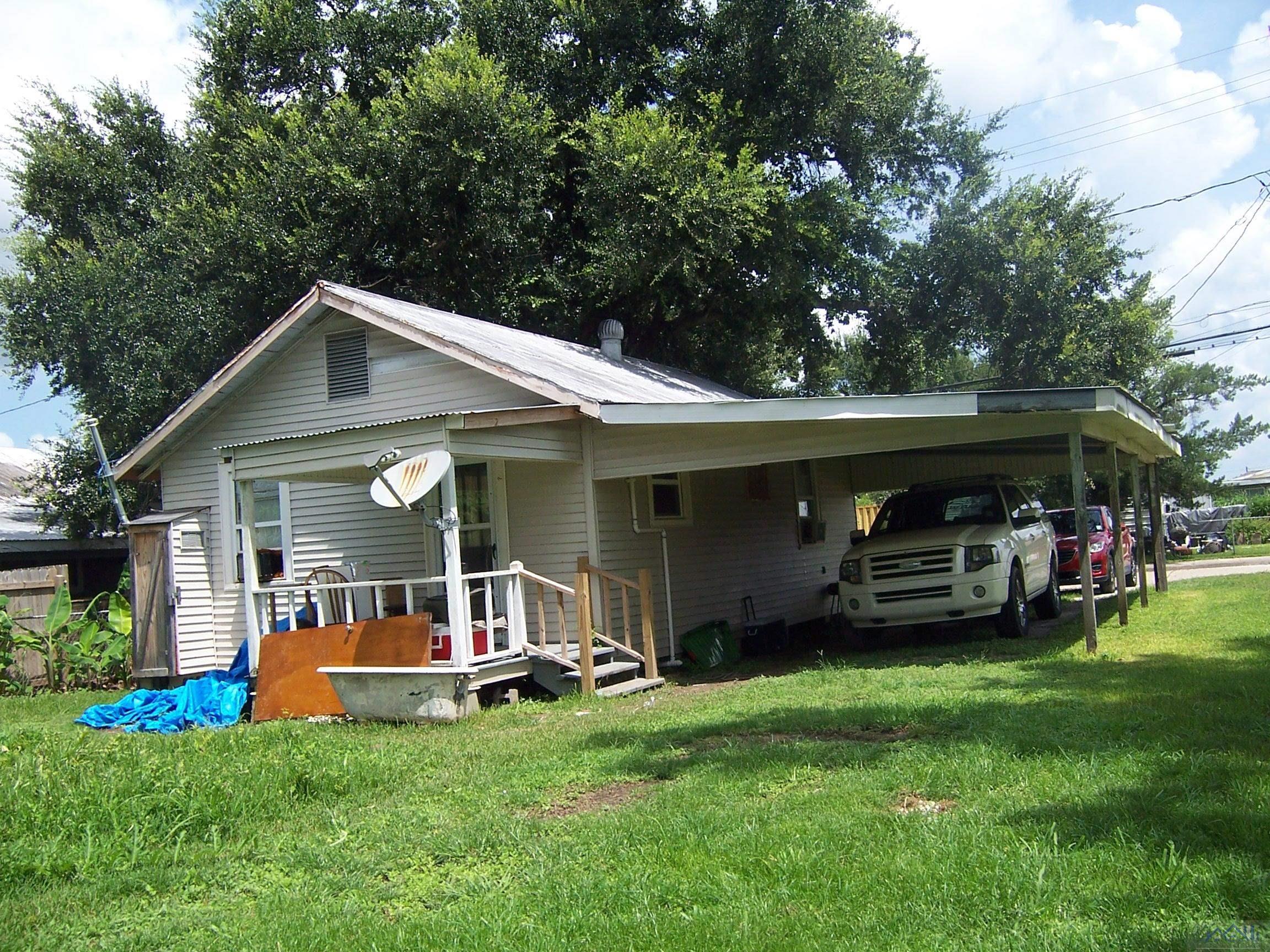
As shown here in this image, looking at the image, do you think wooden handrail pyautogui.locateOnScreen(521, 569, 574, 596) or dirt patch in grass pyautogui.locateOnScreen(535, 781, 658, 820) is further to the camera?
wooden handrail pyautogui.locateOnScreen(521, 569, 574, 596)

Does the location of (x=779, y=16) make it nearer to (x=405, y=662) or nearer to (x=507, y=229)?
(x=507, y=229)

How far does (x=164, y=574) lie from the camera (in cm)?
1448

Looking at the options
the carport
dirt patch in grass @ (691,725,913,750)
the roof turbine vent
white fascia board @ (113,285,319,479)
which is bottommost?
dirt patch in grass @ (691,725,913,750)

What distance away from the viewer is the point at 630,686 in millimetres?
11023

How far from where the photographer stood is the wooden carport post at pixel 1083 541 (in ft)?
35.1

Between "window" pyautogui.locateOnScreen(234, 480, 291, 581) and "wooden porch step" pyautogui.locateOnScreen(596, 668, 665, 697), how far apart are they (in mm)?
5326

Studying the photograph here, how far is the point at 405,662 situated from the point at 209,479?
22.4 ft

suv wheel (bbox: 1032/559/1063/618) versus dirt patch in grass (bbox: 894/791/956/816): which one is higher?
suv wheel (bbox: 1032/559/1063/618)

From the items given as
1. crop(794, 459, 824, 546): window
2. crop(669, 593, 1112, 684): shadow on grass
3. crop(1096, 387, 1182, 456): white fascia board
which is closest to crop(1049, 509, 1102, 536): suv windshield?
crop(669, 593, 1112, 684): shadow on grass

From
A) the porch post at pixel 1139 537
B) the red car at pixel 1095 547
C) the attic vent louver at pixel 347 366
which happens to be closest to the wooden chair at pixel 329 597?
the attic vent louver at pixel 347 366

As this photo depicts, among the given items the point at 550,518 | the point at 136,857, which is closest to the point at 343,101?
the point at 550,518

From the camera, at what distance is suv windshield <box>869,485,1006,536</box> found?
1310 centimetres

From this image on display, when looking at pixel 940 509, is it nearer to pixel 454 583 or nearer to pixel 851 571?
pixel 851 571

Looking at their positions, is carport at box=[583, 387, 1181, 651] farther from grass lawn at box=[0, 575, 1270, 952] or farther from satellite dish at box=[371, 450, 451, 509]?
grass lawn at box=[0, 575, 1270, 952]
